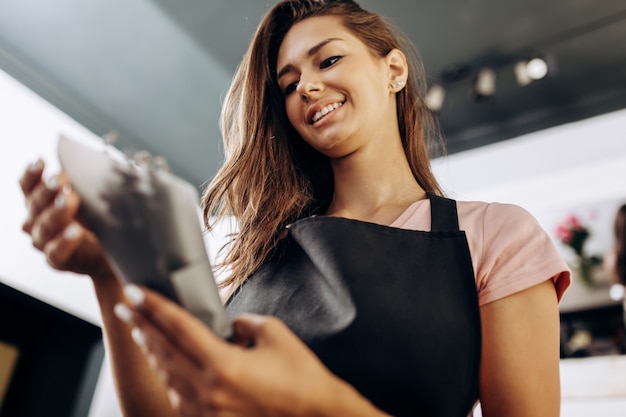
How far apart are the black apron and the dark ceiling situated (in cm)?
215

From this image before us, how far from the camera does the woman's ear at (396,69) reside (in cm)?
139

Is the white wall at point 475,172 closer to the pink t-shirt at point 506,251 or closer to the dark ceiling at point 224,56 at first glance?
the dark ceiling at point 224,56

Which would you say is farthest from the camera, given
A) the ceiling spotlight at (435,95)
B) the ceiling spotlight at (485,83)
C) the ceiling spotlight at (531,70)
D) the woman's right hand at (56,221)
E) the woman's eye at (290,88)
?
the ceiling spotlight at (435,95)

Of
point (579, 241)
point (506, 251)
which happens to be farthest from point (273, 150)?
point (579, 241)

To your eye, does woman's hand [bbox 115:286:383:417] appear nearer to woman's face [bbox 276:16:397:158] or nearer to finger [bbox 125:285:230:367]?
finger [bbox 125:285:230:367]

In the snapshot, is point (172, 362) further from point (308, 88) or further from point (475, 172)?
point (475, 172)

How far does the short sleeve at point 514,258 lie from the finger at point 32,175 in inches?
26.3

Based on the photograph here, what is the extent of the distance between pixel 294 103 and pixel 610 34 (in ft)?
7.88

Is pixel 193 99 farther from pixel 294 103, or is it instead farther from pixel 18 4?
pixel 294 103

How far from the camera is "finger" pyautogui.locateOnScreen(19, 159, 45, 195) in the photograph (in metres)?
0.64

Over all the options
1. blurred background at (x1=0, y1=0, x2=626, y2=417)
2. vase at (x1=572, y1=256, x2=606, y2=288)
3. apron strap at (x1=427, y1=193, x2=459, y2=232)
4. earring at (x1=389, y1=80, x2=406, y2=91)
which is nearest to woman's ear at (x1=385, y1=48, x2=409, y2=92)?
earring at (x1=389, y1=80, x2=406, y2=91)

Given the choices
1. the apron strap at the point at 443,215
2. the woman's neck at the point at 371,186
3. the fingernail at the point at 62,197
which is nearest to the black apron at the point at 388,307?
the apron strap at the point at 443,215

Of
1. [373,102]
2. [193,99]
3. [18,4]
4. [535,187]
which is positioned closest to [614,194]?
[535,187]

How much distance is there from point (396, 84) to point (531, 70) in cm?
192
